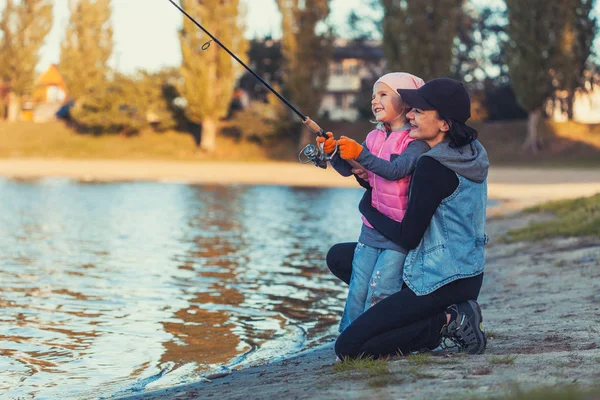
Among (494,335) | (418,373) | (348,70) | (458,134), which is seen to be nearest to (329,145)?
(458,134)

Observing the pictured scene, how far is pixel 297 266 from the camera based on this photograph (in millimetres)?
11594

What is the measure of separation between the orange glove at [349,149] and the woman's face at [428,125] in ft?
1.17

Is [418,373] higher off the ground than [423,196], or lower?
lower

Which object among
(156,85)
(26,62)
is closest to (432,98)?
(156,85)

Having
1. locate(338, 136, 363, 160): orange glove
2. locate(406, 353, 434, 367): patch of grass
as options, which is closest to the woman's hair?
locate(338, 136, 363, 160): orange glove

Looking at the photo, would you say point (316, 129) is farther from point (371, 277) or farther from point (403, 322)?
point (403, 322)

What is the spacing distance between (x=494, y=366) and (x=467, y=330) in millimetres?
508

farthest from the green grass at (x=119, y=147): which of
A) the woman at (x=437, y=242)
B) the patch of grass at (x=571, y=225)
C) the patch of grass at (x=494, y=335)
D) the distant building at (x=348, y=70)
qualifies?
the woman at (x=437, y=242)

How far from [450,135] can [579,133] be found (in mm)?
41665

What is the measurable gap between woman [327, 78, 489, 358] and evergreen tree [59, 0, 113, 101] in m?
50.3

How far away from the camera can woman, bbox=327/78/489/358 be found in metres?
4.82

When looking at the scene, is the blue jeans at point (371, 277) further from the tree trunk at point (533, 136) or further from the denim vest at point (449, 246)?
the tree trunk at point (533, 136)

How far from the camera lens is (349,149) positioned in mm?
4844

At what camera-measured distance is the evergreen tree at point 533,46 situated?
39750 millimetres
